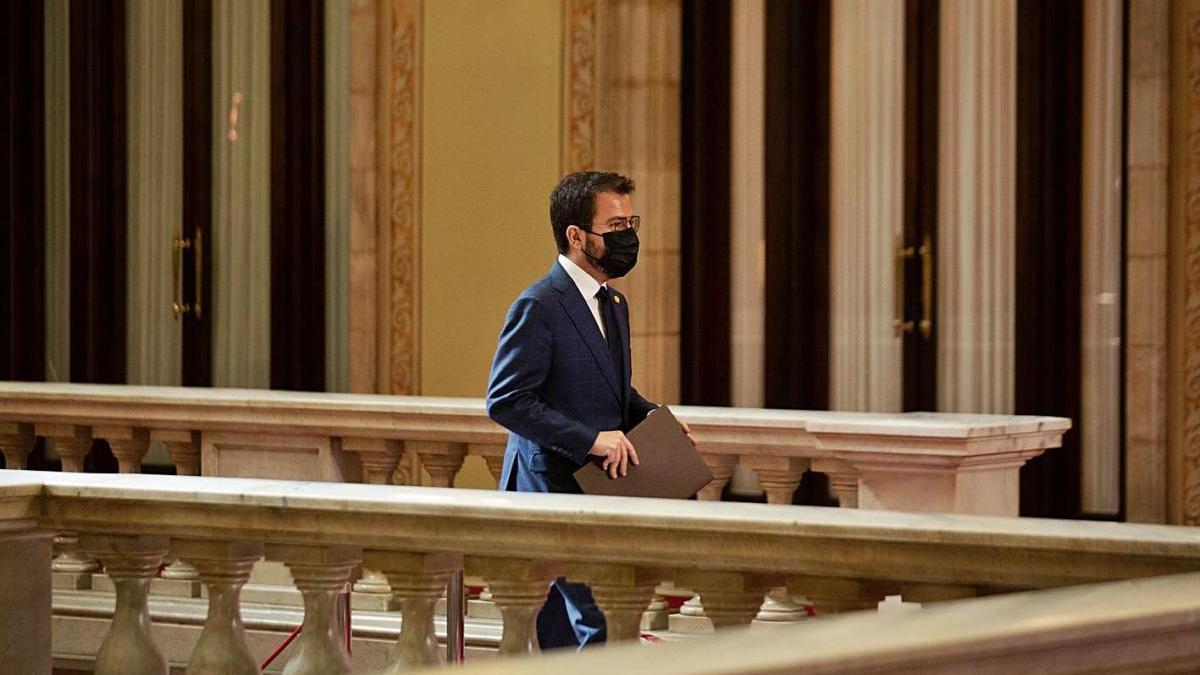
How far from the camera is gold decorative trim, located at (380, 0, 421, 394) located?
9.54 m

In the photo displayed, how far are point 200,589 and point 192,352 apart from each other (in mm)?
4802

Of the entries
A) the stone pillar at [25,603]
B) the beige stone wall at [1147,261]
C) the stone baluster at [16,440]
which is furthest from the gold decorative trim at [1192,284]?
the stone pillar at [25,603]

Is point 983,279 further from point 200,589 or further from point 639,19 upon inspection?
point 200,589

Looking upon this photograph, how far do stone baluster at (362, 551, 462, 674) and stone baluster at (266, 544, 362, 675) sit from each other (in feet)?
0.31

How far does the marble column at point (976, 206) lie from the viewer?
856cm

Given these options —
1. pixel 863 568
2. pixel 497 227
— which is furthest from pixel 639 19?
pixel 863 568

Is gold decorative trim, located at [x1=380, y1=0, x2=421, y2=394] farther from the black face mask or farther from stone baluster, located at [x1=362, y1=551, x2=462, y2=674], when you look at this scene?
stone baluster, located at [x1=362, y1=551, x2=462, y2=674]

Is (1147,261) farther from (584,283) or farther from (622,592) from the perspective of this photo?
(622,592)

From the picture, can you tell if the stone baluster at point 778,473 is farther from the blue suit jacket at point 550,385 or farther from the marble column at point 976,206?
the marble column at point 976,206

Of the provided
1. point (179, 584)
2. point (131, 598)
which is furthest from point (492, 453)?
point (131, 598)

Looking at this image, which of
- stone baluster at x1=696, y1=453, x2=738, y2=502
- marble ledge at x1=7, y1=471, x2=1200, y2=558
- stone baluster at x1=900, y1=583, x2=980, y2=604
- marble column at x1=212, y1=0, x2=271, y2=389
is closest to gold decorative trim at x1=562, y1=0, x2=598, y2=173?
marble column at x1=212, y1=0, x2=271, y2=389

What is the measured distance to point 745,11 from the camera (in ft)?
30.0

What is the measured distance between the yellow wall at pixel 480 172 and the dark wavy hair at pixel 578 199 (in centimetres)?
484

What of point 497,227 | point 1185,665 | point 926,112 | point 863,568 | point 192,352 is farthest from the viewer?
point 192,352
